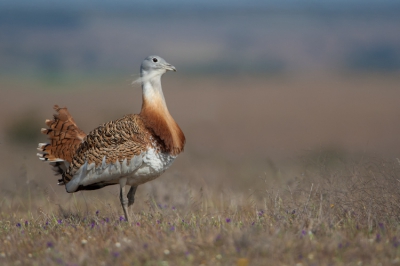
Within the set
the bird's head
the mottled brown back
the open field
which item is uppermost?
the bird's head

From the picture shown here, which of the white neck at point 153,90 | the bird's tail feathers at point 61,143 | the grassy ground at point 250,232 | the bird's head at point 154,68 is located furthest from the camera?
the bird's tail feathers at point 61,143

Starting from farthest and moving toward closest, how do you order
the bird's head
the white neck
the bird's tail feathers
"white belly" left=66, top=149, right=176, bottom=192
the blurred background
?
1. the blurred background
2. the bird's tail feathers
3. the bird's head
4. the white neck
5. "white belly" left=66, top=149, right=176, bottom=192

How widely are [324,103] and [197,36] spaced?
43323 millimetres

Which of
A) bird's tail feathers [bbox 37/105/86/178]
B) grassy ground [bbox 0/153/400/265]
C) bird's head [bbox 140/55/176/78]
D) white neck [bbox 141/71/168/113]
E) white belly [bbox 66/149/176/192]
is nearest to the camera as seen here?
grassy ground [bbox 0/153/400/265]

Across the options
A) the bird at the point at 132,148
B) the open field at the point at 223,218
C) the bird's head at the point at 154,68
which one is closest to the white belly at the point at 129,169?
the bird at the point at 132,148

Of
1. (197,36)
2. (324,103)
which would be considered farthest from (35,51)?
(324,103)

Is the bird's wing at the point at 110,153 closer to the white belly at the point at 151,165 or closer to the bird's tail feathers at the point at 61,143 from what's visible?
the white belly at the point at 151,165

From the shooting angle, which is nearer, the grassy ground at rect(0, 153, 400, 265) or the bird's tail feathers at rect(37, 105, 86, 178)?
the grassy ground at rect(0, 153, 400, 265)

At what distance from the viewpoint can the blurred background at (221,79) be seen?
1216 centimetres

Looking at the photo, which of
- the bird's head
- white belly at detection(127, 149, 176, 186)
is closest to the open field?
white belly at detection(127, 149, 176, 186)

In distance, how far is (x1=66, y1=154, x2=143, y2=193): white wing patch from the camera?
5.56 meters

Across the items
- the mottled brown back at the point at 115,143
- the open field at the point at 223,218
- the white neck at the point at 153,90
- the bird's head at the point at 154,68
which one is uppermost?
the bird's head at the point at 154,68

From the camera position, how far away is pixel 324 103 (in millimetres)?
28109

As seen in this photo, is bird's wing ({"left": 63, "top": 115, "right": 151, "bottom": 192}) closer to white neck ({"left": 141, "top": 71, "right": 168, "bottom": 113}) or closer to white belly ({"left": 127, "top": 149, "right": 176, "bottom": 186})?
white belly ({"left": 127, "top": 149, "right": 176, "bottom": 186})
